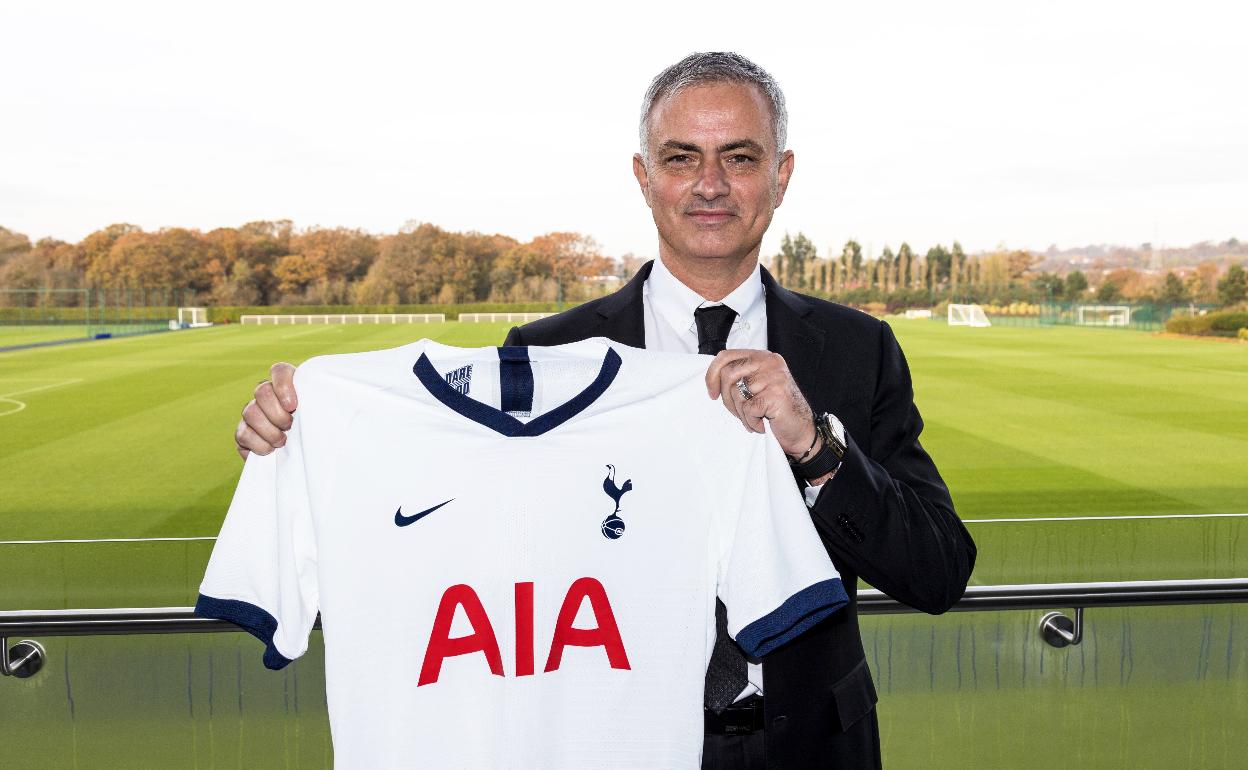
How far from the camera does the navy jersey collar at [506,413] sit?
1927 millimetres

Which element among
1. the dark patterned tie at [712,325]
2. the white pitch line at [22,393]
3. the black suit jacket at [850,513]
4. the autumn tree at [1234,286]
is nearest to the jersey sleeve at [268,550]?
the black suit jacket at [850,513]

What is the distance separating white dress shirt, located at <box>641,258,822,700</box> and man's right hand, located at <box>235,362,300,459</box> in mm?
742

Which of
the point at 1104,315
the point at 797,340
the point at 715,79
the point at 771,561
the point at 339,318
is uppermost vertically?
the point at 715,79

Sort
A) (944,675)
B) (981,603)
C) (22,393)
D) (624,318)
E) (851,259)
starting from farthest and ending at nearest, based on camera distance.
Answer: (851,259), (22,393), (944,675), (981,603), (624,318)

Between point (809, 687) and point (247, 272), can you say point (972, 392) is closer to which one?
point (809, 687)

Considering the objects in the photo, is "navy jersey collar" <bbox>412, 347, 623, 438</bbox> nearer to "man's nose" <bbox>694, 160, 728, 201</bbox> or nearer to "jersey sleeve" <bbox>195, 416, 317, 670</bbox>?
"jersey sleeve" <bbox>195, 416, 317, 670</bbox>

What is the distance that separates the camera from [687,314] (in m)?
2.25

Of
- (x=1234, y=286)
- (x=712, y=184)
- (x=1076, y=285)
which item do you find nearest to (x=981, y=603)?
(x=712, y=184)

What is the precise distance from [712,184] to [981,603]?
141cm

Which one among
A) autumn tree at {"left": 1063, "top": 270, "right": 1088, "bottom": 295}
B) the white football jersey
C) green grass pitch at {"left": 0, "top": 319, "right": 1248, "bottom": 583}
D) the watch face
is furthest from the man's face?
autumn tree at {"left": 1063, "top": 270, "right": 1088, "bottom": 295}

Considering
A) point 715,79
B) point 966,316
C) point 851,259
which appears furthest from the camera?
point 851,259

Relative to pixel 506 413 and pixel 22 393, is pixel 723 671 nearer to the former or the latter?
pixel 506 413

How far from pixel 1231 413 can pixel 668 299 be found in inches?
1149

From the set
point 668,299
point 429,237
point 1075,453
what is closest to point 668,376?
point 668,299
